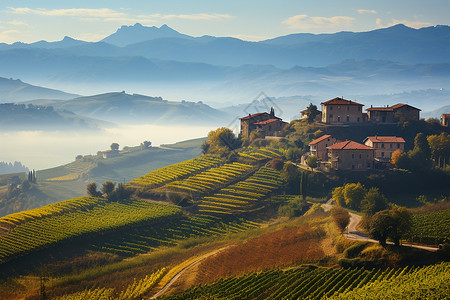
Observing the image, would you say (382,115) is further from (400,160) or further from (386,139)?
(400,160)

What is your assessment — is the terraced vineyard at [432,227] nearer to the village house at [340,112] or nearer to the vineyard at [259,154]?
the vineyard at [259,154]

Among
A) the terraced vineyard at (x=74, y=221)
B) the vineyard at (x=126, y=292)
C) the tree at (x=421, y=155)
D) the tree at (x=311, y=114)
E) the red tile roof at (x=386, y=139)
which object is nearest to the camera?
the vineyard at (x=126, y=292)

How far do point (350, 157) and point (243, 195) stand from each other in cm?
2150

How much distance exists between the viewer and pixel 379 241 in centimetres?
5647

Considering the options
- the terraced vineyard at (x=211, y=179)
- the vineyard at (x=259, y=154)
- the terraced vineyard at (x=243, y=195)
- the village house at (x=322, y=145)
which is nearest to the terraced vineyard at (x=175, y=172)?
the terraced vineyard at (x=211, y=179)

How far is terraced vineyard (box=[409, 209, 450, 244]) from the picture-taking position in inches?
2217

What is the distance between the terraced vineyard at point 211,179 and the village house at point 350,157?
1703 centimetres

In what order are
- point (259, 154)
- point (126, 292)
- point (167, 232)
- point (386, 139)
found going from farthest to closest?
point (259, 154)
point (386, 139)
point (167, 232)
point (126, 292)

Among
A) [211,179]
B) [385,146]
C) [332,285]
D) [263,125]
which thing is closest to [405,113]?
[385,146]

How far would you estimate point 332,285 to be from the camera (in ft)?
159

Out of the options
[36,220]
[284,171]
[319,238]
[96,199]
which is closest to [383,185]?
[284,171]

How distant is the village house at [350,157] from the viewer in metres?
92.6

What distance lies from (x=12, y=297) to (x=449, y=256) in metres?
49.9

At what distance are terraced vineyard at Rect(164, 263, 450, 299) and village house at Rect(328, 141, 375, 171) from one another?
4196cm
